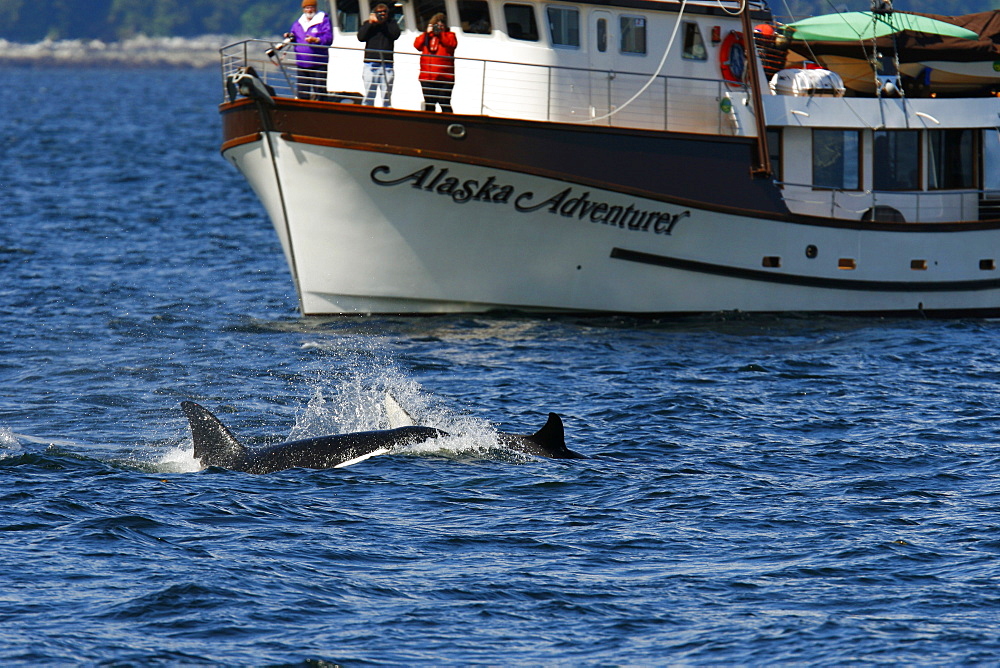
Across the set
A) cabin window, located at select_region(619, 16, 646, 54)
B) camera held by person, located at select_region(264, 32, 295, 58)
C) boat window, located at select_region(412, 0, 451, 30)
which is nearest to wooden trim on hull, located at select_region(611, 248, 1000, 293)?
cabin window, located at select_region(619, 16, 646, 54)

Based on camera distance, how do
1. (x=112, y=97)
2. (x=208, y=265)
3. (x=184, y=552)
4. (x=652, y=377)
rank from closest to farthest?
(x=184, y=552) → (x=652, y=377) → (x=208, y=265) → (x=112, y=97)

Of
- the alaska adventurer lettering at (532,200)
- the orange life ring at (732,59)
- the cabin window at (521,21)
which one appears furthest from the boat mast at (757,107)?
the cabin window at (521,21)

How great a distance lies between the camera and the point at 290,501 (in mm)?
13031

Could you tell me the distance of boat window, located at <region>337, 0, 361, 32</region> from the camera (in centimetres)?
2391

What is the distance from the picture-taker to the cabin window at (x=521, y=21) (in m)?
22.2

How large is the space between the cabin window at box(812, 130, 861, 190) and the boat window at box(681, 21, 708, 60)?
243 centimetres

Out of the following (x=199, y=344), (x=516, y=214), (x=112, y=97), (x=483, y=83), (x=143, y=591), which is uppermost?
(x=112, y=97)

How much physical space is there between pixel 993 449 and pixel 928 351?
5.84 meters

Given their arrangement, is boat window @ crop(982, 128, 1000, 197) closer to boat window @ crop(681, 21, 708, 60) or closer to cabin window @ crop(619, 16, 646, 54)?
boat window @ crop(681, 21, 708, 60)

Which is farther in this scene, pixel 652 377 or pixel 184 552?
pixel 652 377

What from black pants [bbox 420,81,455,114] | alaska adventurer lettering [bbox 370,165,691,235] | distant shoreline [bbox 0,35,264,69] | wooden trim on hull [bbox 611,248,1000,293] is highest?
distant shoreline [bbox 0,35,264,69]

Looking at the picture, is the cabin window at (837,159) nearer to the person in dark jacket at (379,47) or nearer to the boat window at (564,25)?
the boat window at (564,25)

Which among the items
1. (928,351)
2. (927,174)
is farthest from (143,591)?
(927,174)

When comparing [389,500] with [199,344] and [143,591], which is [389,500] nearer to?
[143,591]
